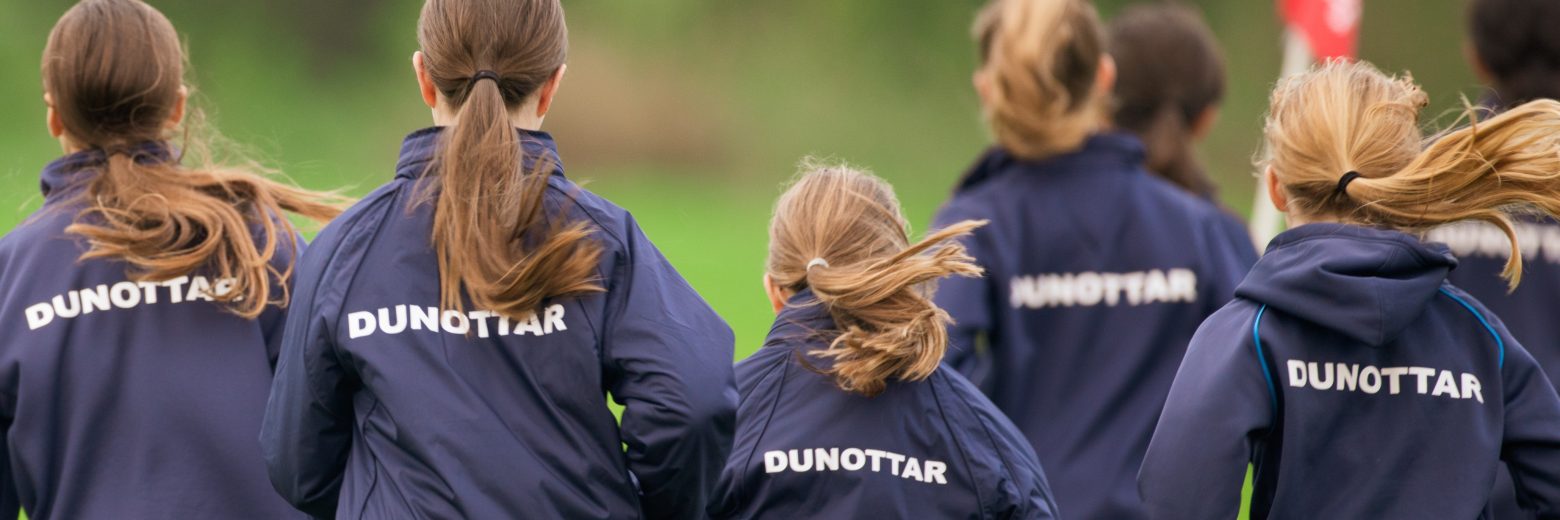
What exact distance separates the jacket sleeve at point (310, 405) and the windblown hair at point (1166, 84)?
2.95 metres

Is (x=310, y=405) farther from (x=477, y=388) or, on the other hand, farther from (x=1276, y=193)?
(x=1276, y=193)

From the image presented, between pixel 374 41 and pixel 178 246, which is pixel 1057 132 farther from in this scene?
pixel 374 41

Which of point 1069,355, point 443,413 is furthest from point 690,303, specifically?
point 1069,355

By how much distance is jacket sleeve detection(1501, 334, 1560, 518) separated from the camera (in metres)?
3.11

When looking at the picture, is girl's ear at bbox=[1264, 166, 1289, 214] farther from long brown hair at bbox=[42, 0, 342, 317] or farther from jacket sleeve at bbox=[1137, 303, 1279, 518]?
long brown hair at bbox=[42, 0, 342, 317]

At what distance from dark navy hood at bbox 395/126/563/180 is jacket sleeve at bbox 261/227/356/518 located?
0.20m

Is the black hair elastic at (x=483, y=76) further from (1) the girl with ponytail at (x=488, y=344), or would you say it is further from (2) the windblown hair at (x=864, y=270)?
(2) the windblown hair at (x=864, y=270)

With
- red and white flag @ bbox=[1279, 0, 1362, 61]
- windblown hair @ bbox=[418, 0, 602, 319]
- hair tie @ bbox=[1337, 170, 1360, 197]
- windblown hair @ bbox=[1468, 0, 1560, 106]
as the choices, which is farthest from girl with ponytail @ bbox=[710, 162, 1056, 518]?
red and white flag @ bbox=[1279, 0, 1362, 61]

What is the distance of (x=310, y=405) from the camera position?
121 inches

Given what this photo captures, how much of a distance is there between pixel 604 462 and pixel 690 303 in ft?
1.06

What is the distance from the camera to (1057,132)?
4.61 metres

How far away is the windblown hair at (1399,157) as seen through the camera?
3.14m

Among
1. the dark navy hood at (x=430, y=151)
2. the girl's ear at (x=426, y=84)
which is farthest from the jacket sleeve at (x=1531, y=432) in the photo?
the girl's ear at (x=426, y=84)

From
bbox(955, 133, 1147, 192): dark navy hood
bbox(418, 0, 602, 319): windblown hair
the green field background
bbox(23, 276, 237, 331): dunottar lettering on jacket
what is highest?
bbox(418, 0, 602, 319): windblown hair
